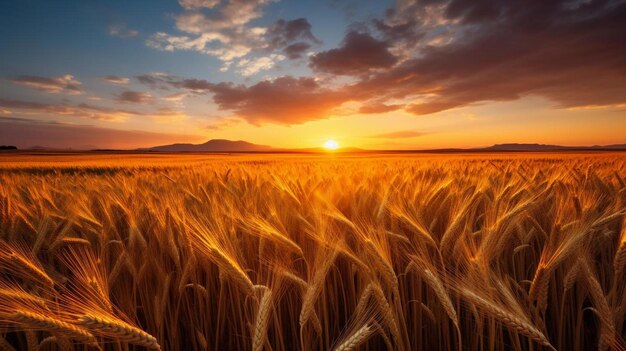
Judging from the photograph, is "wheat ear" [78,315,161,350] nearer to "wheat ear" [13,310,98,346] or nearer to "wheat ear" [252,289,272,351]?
"wheat ear" [13,310,98,346]

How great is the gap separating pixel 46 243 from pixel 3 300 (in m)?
1.05

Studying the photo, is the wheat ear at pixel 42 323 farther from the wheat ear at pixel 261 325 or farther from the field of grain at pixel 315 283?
the wheat ear at pixel 261 325

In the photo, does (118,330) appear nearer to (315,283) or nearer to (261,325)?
(261,325)

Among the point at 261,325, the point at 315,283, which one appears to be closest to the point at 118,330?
the point at 261,325

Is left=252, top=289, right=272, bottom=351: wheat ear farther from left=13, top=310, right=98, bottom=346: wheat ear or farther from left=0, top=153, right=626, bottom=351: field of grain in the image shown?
left=13, top=310, right=98, bottom=346: wheat ear

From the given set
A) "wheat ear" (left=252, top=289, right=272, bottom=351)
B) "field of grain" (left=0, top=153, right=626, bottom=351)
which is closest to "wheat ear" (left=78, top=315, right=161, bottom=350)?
"field of grain" (left=0, top=153, right=626, bottom=351)

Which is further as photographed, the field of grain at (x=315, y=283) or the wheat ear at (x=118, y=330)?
the field of grain at (x=315, y=283)

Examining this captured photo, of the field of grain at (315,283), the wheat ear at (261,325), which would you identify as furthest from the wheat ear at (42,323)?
the wheat ear at (261,325)

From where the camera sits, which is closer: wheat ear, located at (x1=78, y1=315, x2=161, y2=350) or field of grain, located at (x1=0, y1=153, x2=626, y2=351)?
wheat ear, located at (x1=78, y1=315, x2=161, y2=350)

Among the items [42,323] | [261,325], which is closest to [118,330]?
[42,323]

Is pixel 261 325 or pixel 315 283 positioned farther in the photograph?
pixel 315 283

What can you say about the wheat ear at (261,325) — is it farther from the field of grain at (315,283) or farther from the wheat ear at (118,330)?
the wheat ear at (118,330)

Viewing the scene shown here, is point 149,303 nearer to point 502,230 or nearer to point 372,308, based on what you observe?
point 372,308

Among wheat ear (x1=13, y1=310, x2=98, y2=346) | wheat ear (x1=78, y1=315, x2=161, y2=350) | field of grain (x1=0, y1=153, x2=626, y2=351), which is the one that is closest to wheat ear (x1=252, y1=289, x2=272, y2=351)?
field of grain (x1=0, y1=153, x2=626, y2=351)
